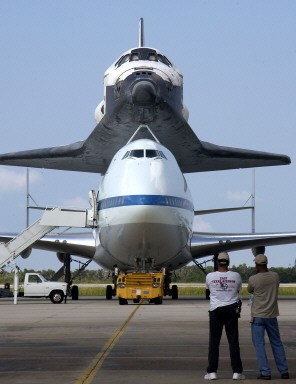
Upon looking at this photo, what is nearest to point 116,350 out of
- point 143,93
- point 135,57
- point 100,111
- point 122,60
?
point 143,93

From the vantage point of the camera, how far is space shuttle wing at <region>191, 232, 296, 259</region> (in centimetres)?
4762

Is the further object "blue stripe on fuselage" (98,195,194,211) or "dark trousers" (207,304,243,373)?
"blue stripe on fuselage" (98,195,194,211)

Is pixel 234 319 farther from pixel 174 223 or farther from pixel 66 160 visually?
pixel 66 160

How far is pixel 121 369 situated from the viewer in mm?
13883

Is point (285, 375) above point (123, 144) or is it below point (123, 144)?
below

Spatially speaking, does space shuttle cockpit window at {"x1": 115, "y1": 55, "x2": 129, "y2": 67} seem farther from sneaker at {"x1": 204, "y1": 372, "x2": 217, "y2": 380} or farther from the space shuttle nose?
sneaker at {"x1": 204, "y1": 372, "x2": 217, "y2": 380}

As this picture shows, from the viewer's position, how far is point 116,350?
17094mm

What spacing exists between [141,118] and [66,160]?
7470mm

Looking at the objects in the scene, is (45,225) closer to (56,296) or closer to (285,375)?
(56,296)

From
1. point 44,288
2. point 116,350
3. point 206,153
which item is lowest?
point 116,350

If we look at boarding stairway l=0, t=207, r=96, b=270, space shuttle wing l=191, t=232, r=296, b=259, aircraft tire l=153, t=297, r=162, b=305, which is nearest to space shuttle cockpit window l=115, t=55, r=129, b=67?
space shuttle wing l=191, t=232, r=296, b=259

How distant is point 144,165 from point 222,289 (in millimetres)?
25378

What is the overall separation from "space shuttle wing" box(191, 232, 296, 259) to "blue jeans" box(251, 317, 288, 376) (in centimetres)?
3322

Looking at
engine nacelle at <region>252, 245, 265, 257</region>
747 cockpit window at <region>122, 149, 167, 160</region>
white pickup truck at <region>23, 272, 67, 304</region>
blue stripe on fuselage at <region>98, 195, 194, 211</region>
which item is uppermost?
747 cockpit window at <region>122, 149, 167, 160</region>
